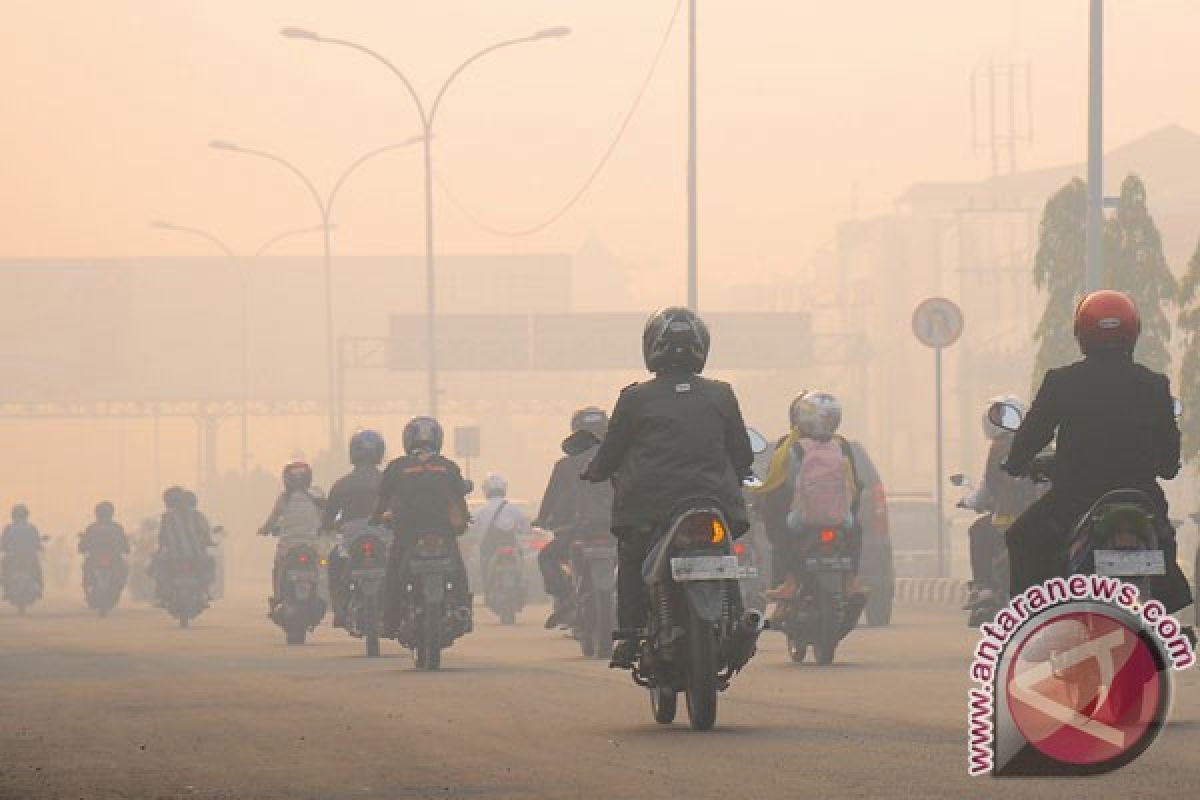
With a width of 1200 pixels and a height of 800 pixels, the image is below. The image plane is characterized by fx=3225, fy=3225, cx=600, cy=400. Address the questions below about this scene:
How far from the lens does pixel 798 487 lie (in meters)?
20.8

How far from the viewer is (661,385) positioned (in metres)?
14.5

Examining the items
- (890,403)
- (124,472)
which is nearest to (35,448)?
(124,472)

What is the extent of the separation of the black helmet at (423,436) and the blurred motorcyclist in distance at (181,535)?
1479 centimetres

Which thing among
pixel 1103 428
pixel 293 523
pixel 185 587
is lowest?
pixel 185 587

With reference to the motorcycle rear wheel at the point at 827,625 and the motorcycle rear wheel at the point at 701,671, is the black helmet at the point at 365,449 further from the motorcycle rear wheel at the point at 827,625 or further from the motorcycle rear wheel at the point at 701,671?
the motorcycle rear wheel at the point at 701,671

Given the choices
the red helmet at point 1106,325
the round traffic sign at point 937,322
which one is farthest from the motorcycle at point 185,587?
the red helmet at point 1106,325

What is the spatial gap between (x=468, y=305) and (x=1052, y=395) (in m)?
129

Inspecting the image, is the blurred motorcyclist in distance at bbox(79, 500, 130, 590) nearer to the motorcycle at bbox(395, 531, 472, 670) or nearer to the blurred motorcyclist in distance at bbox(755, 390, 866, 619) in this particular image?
the motorcycle at bbox(395, 531, 472, 670)

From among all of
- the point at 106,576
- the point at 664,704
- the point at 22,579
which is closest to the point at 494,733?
the point at 664,704

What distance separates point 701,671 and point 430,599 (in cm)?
750

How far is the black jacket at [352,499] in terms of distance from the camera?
24.4m

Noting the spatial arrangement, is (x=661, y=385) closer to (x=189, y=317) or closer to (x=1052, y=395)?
(x=1052, y=395)

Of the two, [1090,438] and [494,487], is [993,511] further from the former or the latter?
[494,487]

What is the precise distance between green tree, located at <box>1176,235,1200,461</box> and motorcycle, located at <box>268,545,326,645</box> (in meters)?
21.4
